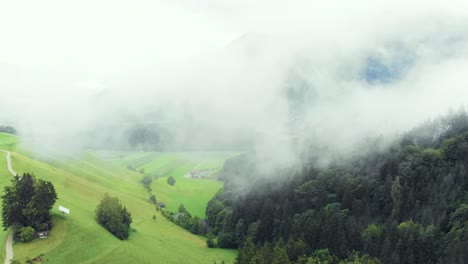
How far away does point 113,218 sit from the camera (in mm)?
129250

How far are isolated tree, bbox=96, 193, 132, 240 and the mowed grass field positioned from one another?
2.82m

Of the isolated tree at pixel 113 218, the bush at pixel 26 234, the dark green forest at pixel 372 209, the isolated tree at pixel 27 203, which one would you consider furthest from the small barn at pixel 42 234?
the dark green forest at pixel 372 209

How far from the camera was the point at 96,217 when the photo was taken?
132 m

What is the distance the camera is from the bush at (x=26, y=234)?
10456 cm

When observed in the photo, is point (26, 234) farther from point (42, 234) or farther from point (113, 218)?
point (113, 218)

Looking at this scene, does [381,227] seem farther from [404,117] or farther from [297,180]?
[404,117]

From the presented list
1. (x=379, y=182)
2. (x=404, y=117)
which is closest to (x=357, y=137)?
(x=404, y=117)

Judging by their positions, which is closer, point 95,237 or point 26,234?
point 26,234

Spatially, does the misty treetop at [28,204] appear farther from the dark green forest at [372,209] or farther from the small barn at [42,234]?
the dark green forest at [372,209]

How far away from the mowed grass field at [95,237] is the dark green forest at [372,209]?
18.6 meters

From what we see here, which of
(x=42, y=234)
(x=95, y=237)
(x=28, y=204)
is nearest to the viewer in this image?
(x=42, y=234)

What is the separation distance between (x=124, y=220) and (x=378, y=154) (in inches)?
3722

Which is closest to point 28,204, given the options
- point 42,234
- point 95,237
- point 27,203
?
point 27,203

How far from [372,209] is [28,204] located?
101m
